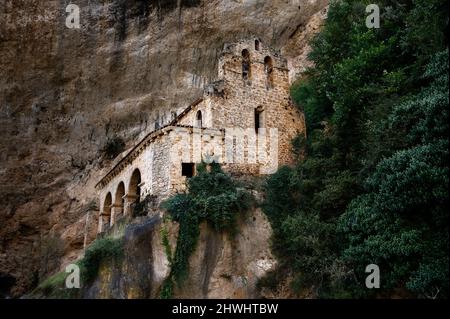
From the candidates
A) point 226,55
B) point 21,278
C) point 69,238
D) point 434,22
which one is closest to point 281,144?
point 226,55

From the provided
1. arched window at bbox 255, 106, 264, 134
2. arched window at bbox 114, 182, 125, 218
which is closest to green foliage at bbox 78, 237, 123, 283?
arched window at bbox 114, 182, 125, 218

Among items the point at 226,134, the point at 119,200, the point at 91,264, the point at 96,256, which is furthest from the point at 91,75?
the point at 91,264

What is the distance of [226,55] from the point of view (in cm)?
2631

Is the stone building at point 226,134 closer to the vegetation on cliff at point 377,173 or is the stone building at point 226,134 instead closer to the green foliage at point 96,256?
the vegetation on cliff at point 377,173

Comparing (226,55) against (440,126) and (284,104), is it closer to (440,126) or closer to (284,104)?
(284,104)

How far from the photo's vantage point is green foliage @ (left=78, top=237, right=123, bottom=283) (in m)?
20.2

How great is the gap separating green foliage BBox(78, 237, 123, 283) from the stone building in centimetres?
292

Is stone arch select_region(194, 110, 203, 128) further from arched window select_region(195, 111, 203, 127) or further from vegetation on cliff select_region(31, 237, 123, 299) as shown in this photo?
vegetation on cliff select_region(31, 237, 123, 299)

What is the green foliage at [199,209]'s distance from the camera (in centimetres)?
1998

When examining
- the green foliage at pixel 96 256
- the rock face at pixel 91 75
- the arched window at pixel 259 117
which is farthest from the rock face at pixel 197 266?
the rock face at pixel 91 75

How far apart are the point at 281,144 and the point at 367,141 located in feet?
20.3

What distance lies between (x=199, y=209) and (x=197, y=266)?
7.09 feet

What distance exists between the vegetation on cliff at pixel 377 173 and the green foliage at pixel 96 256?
6023 millimetres
